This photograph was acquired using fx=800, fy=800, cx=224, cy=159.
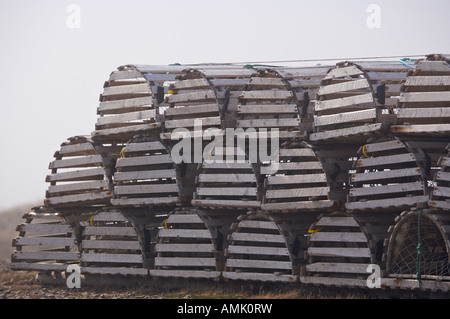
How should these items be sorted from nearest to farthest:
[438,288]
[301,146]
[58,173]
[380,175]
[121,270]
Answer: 1. [438,288]
2. [380,175]
3. [301,146]
4. [121,270]
5. [58,173]

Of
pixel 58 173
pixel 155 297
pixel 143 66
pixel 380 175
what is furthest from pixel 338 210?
pixel 58 173

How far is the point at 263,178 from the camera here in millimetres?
11320

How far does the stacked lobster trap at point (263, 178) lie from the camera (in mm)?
9953

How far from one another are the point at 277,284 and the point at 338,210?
141cm

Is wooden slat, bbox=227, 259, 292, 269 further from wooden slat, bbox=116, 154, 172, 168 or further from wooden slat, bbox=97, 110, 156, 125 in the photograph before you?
wooden slat, bbox=97, 110, 156, 125

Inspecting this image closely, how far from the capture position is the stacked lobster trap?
995cm

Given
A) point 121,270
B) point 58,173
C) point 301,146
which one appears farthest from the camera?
point 58,173

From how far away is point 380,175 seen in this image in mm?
10133

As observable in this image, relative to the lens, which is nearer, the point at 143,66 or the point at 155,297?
the point at 155,297

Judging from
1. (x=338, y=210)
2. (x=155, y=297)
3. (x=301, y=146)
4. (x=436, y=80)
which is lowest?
(x=155, y=297)

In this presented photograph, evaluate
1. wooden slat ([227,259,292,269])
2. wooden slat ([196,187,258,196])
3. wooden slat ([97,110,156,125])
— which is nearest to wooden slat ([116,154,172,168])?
wooden slat ([97,110,156,125])

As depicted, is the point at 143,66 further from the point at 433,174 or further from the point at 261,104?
the point at 433,174

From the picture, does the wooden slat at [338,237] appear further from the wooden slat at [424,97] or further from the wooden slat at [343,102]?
the wooden slat at [424,97]

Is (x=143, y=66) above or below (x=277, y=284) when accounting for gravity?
above
